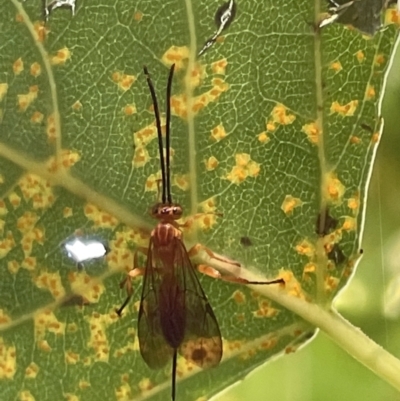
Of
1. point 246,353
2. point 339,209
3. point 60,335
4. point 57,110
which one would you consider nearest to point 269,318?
point 246,353

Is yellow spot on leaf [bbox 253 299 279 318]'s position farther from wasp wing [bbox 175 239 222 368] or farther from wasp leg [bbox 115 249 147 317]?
wasp leg [bbox 115 249 147 317]

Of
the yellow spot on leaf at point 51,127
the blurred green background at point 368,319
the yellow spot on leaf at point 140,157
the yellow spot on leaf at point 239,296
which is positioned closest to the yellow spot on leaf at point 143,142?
the yellow spot on leaf at point 140,157

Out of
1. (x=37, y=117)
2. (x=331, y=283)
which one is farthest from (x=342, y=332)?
(x=37, y=117)

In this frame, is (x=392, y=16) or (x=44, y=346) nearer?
(x=392, y=16)

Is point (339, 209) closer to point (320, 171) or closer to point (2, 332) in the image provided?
point (320, 171)

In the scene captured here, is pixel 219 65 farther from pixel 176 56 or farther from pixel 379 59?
pixel 379 59

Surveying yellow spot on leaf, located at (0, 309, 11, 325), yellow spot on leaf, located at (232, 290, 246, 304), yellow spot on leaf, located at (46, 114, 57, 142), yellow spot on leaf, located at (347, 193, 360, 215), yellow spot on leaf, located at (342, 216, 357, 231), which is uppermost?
yellow spot on leaf, located at (46, 114, 57, 142)

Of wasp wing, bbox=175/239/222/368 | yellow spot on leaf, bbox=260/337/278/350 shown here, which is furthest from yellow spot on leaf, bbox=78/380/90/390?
yellow spot on leaf, bbox=260/337/278/350
